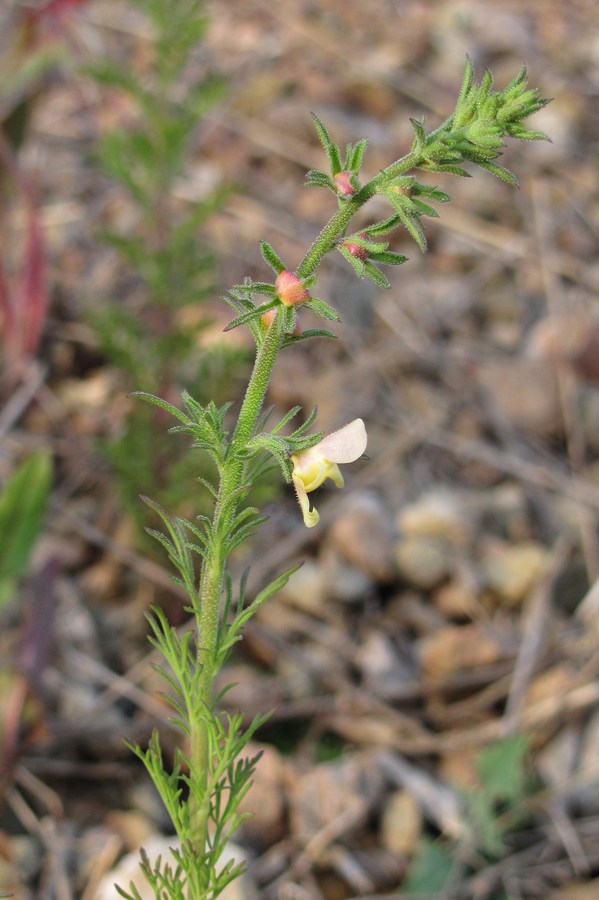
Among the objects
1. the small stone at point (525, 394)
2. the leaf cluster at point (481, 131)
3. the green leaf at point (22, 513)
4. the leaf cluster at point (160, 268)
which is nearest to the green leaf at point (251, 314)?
the leaf cluster at point (481, 131)

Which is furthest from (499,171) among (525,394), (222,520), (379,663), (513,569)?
(525,394)

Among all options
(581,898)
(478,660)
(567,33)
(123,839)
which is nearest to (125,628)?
(123,839)

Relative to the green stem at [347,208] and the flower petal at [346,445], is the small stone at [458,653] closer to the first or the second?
the flower petal at [346,445]

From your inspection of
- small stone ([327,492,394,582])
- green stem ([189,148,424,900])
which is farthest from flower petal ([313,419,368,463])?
small stone ([327,492,394,582])

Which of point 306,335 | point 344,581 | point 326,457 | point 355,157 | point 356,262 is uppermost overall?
point 355,157

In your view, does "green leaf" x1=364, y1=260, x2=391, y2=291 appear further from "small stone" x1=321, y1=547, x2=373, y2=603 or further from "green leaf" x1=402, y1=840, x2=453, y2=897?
"small stone" x1=321, y1=547, x2=373, y2=603

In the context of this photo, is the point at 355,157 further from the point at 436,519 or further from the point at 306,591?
Answer: the point at 436,519

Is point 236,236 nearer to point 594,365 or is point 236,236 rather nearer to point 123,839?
point 594,365
